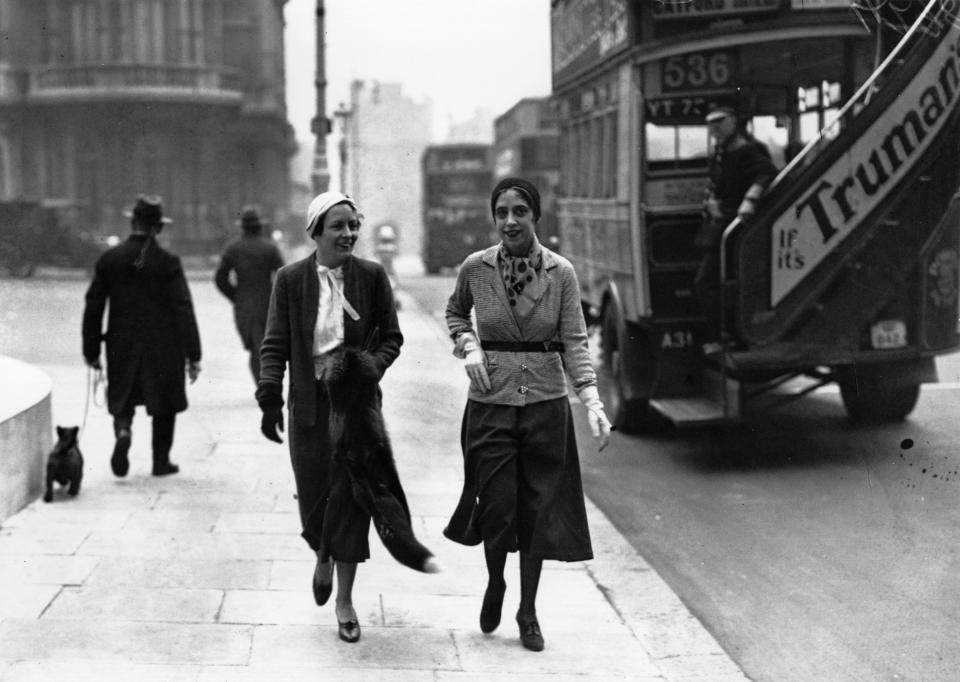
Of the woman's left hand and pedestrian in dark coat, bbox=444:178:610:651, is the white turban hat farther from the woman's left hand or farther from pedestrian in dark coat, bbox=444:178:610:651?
the woman's left hand

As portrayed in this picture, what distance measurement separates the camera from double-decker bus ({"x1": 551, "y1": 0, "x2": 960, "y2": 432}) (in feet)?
30.1

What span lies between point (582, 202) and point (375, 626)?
745 centimetres

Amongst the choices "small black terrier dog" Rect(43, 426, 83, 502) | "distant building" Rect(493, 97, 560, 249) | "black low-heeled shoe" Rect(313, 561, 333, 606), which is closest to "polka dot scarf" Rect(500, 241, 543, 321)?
"black low-heeled shoe" Rect(313, 561, 333, 606)

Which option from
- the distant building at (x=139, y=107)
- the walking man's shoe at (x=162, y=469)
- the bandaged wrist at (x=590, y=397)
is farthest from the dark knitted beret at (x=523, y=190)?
the distant building at (x=139, y=107)

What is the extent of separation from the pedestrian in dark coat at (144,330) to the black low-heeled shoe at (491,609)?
3.89 m

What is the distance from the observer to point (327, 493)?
18.4ft

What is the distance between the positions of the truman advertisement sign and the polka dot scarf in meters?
4.32

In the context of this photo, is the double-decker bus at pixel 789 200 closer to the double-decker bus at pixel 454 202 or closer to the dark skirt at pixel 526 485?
the dark skirt at pixel 526 485

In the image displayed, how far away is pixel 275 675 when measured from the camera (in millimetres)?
5023

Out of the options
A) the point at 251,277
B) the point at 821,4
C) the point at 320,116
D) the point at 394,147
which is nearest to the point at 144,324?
the point at 251,277

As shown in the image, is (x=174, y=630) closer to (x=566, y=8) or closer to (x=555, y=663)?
(x=555, y=663)

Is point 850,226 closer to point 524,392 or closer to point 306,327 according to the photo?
point 524,392

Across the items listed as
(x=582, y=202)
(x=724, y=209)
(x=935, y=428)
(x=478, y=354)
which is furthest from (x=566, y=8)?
(x=478, y=354)

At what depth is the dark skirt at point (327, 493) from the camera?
5.53 meters
